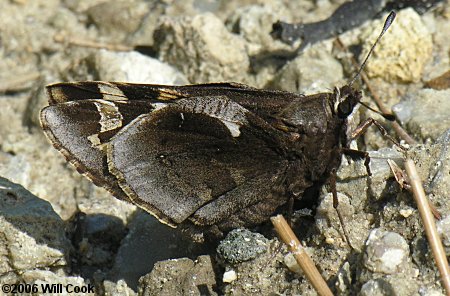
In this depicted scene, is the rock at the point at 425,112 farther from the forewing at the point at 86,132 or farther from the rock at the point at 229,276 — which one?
the forewing at the point at 86,132

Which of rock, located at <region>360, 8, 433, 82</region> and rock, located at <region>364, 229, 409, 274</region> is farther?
rock, located at <region>360, 8, 433, 82</region>

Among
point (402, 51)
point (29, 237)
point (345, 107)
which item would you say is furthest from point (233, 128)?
point (402, 51)

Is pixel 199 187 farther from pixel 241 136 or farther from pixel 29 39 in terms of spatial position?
pixel 29 39

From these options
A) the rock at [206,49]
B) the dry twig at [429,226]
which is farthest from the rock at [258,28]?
the dry twig at [429,226]

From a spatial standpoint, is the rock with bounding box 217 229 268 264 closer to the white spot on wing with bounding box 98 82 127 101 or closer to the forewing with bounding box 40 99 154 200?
the forewing with bounding box 40 99 154 200

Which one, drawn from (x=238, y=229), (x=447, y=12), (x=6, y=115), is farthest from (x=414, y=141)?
(x=6, y=115)

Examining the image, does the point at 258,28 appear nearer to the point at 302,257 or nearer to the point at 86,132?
the point at 86,132

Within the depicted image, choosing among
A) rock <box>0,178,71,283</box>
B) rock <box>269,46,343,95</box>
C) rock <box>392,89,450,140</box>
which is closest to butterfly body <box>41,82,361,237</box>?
rock <box>0,178,71,283</box>
